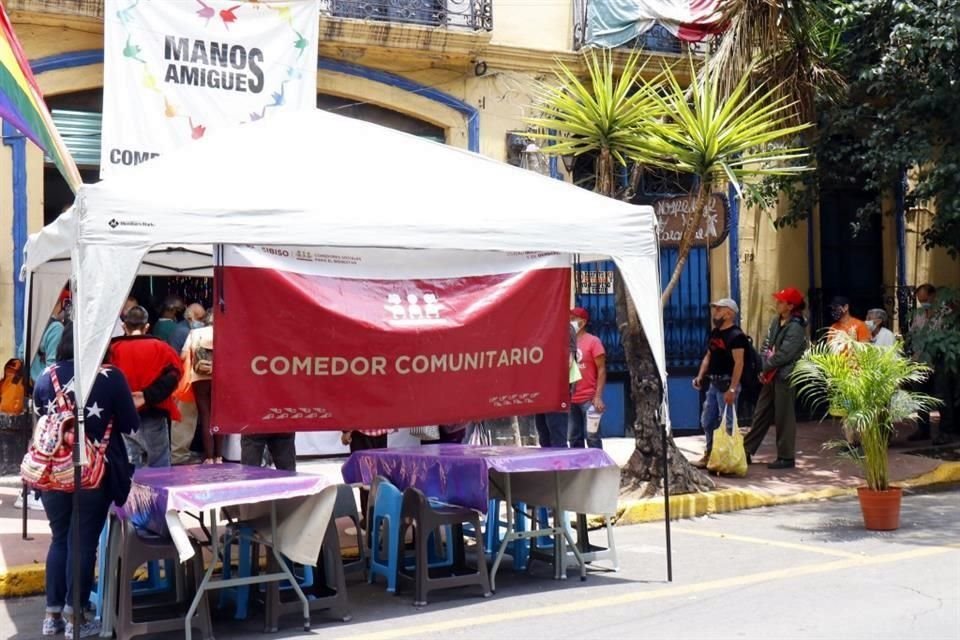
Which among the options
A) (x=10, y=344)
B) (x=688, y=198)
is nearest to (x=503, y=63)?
(x=688, y=198)

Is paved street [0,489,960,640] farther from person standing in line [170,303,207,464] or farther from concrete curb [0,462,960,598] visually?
person standing in line [170,303,207,464]

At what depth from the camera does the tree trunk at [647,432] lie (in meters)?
11.2

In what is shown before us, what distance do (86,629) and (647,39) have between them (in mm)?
11224

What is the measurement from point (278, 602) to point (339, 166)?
275 centimetres

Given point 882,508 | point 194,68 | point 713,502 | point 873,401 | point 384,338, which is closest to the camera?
point 384,338

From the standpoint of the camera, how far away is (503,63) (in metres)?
15.3

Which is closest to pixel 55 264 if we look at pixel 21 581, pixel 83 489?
pixel 21 581

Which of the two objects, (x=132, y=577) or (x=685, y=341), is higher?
(x=685, y=341)

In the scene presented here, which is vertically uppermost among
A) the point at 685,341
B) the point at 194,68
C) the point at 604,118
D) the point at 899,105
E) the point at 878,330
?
the point at 194,68

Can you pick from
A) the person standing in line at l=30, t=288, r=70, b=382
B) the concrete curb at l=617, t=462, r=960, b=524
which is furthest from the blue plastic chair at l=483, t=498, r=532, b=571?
the person standing in line at l=30, t=288, r=70, b=382

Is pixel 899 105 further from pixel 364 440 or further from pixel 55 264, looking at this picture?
pixel 55 264

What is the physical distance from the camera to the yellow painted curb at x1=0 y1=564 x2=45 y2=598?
813cm

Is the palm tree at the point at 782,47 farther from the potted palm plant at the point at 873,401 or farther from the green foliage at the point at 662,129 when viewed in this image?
the potted palm plant at the point at 873,401

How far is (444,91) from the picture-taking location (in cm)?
1512
